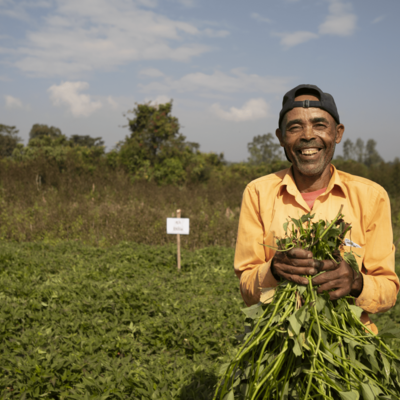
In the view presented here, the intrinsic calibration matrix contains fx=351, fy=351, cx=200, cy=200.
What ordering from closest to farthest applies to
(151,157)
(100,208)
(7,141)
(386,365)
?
(386,365) < (100,208) < (151,157) < (7,141)

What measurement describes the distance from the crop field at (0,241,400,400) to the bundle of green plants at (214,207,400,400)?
5.74 feet

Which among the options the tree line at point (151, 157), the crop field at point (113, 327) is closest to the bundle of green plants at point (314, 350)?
the crop field at point (113, 327)

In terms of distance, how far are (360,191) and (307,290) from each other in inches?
24.8

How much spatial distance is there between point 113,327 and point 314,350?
3.33 metres

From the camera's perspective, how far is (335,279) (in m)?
1.24

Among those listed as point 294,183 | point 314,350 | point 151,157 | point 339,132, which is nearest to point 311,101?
point 339,132

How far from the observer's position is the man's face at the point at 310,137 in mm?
1636

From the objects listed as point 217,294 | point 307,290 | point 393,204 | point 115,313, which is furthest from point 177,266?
point 393,204

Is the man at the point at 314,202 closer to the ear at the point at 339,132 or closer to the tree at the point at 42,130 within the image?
the ear at the point at 339,132

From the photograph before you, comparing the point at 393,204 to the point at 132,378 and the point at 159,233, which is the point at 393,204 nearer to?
the point at 159,233

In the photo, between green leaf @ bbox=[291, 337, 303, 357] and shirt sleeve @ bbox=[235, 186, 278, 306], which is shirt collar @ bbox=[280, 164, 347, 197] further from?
green leaf @ bbox=[291, 337, 303, 357]

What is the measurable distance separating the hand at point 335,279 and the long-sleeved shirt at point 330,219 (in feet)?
0.62

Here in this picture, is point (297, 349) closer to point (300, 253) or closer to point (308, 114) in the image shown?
point (300, 253)

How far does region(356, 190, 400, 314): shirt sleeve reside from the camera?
1456 millimetres
